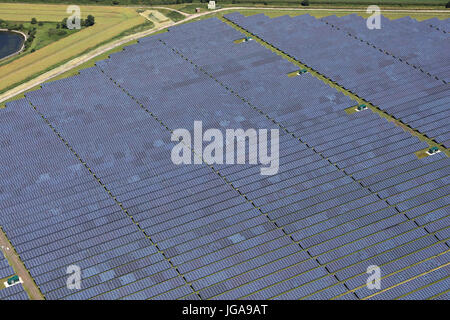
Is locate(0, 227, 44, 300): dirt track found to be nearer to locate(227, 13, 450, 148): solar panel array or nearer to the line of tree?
locate(227, 13, 450, 148): solar panel array

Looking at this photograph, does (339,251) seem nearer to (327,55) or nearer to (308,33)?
(327,55)

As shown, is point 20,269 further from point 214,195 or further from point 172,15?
point 172,15

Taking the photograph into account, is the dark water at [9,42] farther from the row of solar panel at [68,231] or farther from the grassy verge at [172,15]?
the row of solar panel at [68,231]

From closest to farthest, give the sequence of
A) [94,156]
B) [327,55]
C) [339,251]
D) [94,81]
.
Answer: [339,251]
[94,156]
[94,81]
[327,55]

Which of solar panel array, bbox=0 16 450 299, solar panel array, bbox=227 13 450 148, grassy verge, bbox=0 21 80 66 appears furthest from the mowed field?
solar panel array, bbox=227 13 450 148

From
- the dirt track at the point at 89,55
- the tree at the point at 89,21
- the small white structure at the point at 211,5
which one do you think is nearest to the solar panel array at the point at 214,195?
the dirt track at the point at 89,55

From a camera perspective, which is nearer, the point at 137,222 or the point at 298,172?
the point at 137,222

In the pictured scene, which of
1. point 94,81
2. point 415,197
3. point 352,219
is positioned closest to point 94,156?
point 94,81
